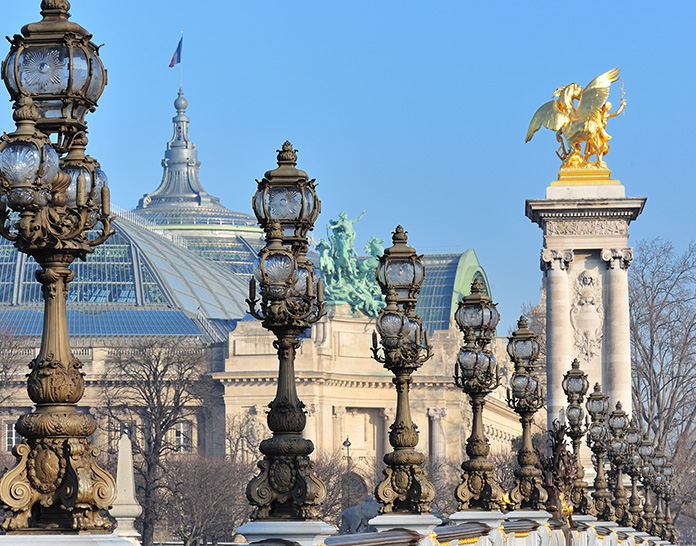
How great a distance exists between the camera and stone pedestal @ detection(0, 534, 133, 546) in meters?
10.3

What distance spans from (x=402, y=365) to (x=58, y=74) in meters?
10.7

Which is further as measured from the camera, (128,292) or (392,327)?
(128,292)

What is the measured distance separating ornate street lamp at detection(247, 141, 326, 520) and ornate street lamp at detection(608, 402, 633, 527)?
1121 inches

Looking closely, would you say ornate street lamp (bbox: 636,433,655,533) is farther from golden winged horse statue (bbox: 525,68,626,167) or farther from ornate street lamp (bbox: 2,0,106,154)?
ornate street lamp (bbox: 2,0,106,154)

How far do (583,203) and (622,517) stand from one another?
16.1 m

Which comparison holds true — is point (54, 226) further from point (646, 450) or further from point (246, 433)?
point (246, 433)

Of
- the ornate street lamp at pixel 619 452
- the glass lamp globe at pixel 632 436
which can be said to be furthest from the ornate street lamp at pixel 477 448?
the glass lamp globe at pixel 632 436

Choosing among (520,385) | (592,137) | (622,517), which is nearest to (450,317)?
(592,137)

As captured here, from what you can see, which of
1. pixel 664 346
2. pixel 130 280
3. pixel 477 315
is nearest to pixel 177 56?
pixel 130 280

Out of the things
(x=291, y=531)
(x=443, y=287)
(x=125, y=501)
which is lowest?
(x=125, y=501)

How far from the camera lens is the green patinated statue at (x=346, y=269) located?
130 m

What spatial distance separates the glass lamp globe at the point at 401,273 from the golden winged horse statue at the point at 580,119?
4198cm

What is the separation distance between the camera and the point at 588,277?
2469 inches

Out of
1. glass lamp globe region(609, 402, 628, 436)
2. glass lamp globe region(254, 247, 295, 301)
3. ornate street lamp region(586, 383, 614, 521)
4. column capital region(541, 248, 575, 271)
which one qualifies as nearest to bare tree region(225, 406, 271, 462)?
column capital region(541, 248, 575, 271)
